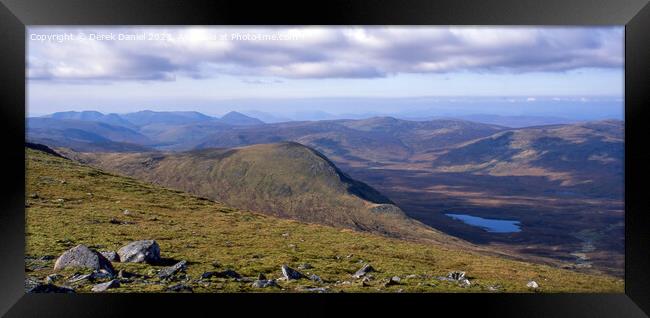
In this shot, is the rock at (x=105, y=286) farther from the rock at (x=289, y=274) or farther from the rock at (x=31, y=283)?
the rock at (x=289, y=274)

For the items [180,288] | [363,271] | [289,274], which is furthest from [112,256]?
[363,271]

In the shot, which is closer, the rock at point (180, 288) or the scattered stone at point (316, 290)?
the rock at point (180, 288)

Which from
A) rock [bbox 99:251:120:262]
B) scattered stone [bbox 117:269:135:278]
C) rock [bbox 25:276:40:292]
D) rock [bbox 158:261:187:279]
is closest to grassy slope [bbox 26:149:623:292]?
rock [bbox 25:276:40:292]

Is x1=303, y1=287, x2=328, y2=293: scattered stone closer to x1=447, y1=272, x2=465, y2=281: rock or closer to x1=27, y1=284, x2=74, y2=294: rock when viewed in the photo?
x1=447, y1=272, x2=465, y2=281: rock

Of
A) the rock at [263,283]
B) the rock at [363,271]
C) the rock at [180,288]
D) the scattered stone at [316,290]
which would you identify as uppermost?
the rock at [180,288]

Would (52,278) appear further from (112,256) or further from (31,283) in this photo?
(112,256)

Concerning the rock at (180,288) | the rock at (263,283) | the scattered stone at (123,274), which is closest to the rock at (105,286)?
the scattered stone at (123,274)
